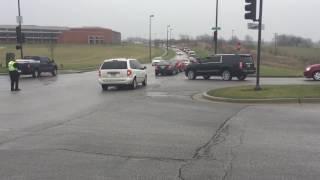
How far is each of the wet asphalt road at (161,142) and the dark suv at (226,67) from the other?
18.6 metres

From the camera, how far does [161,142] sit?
1088 centimetres

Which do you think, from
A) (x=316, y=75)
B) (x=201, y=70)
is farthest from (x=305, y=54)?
(x=316, y=75)

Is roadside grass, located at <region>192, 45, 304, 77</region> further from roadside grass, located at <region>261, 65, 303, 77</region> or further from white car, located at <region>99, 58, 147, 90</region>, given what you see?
white car, located at <region>99, 58, 147, 90</region>

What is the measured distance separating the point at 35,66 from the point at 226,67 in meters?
15.5

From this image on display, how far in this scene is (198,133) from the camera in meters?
12.2

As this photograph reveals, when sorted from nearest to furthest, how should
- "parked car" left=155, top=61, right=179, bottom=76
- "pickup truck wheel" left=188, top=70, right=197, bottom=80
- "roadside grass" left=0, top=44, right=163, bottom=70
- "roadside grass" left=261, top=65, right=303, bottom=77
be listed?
"pickup truck wheel" left=188, top=70, right=197, bottom=80, "roadside grass" left=261, top=65, right=303, bottom=77, "parked car" left=155, top=61, right=179, bottom=76, "roadside grass" left=0, top=44, right=163, bottom=70

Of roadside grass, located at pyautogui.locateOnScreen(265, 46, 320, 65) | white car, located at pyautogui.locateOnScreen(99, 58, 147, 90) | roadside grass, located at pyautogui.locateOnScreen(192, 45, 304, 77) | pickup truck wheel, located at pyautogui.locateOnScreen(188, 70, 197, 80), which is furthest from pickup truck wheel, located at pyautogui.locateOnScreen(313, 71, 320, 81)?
roadside grass, located at pyautogui.locateOnScreen(265, 46, 320, 65)

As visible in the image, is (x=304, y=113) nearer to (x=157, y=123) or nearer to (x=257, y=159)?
(x=157, y=123)

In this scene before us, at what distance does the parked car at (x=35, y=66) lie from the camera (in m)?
43.4

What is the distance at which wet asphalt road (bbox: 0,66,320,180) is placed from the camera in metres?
8.22

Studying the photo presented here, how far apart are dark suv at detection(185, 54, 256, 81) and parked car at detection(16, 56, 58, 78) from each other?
12828 millimetres

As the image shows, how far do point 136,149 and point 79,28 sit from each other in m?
187

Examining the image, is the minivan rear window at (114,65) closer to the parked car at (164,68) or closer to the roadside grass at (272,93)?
the roadside grass at (272,93)

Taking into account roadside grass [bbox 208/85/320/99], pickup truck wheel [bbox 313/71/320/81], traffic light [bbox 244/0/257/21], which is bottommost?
pickup truck wheel [bbox 313/71/320/81]
